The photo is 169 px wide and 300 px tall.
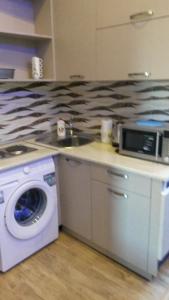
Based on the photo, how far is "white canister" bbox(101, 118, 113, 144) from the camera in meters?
2.28

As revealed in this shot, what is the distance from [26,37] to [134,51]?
1044 mm

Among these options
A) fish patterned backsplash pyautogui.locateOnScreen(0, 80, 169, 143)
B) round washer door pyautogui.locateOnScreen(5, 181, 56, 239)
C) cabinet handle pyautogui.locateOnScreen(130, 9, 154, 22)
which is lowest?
round washer door pyautogui.locateOnScreen(5, 181, 56, 239)

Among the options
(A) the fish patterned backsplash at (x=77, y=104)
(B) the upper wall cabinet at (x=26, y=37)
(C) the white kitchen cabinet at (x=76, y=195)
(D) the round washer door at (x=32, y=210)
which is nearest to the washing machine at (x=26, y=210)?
(D) the round washer door at (x=32, y=210)

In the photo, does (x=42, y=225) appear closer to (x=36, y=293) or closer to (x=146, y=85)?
(x=36, y=293)

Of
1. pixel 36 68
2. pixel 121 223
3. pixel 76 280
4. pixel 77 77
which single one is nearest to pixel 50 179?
pixel 121 223

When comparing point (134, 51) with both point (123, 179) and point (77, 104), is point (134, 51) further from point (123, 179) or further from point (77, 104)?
point (77, 104)

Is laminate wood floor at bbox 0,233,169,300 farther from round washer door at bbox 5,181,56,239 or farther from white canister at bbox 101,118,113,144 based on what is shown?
white canister at bbox 101,118,113,144

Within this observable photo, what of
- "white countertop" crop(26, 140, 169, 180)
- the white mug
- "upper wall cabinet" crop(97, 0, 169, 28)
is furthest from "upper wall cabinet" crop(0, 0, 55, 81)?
"white countertop" crop(26, 140, 169, 180)

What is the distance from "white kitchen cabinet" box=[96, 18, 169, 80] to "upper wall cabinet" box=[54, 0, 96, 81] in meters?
0.10

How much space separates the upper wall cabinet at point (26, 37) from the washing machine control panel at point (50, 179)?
868 millimetres

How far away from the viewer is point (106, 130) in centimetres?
229

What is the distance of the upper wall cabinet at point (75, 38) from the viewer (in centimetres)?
192

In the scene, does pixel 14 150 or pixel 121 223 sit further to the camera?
pixel 14 150

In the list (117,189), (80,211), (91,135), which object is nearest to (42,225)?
(80,211)
